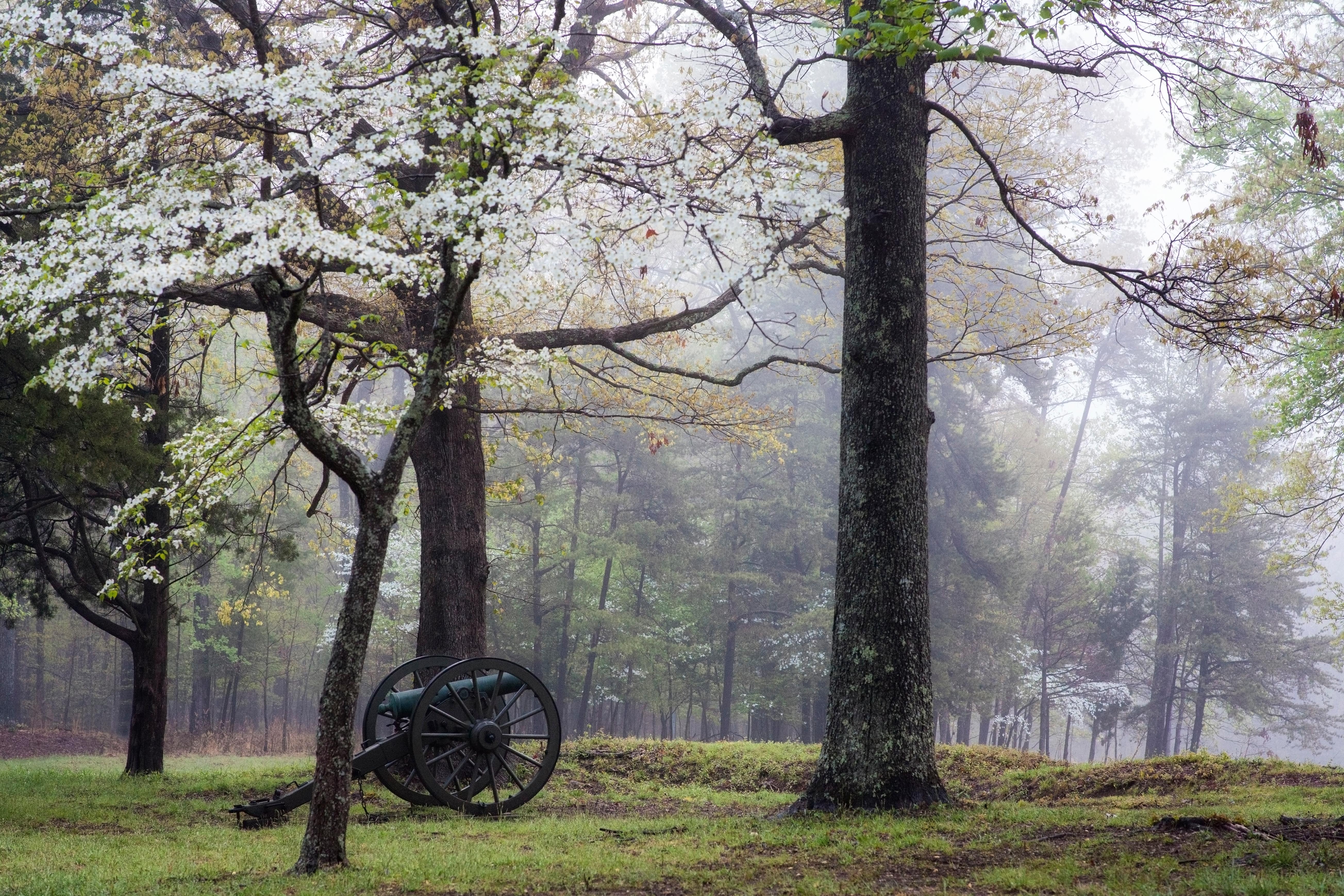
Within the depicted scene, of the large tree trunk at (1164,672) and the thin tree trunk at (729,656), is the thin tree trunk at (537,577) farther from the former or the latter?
the large tree trunk at (1164,672)

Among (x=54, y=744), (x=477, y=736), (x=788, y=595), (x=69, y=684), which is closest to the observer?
(x=477, y=736)

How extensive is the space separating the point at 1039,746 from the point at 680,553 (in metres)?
11.0

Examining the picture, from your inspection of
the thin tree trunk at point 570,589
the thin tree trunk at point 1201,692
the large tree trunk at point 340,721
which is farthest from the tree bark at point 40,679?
the thin tree trunk at point 1201,692

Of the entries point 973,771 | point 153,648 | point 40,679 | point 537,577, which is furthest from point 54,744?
point 973,771

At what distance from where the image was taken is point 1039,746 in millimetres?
24188

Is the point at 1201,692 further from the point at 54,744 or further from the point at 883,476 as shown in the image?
the point at 54,744

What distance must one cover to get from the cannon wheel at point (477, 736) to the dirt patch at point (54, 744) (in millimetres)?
17689

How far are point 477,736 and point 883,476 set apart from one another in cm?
370

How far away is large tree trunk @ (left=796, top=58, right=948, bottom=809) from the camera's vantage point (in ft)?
19.9

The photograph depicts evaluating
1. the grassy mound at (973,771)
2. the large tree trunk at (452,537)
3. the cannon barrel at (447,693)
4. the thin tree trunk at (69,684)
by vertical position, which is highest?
the large tree trunk at (452,537)

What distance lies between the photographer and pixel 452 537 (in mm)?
9102

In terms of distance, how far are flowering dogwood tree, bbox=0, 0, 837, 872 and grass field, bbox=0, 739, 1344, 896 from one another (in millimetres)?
916

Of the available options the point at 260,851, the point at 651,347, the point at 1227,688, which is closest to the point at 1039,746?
the point at 1227,688

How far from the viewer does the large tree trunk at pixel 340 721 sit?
4.65 metres
